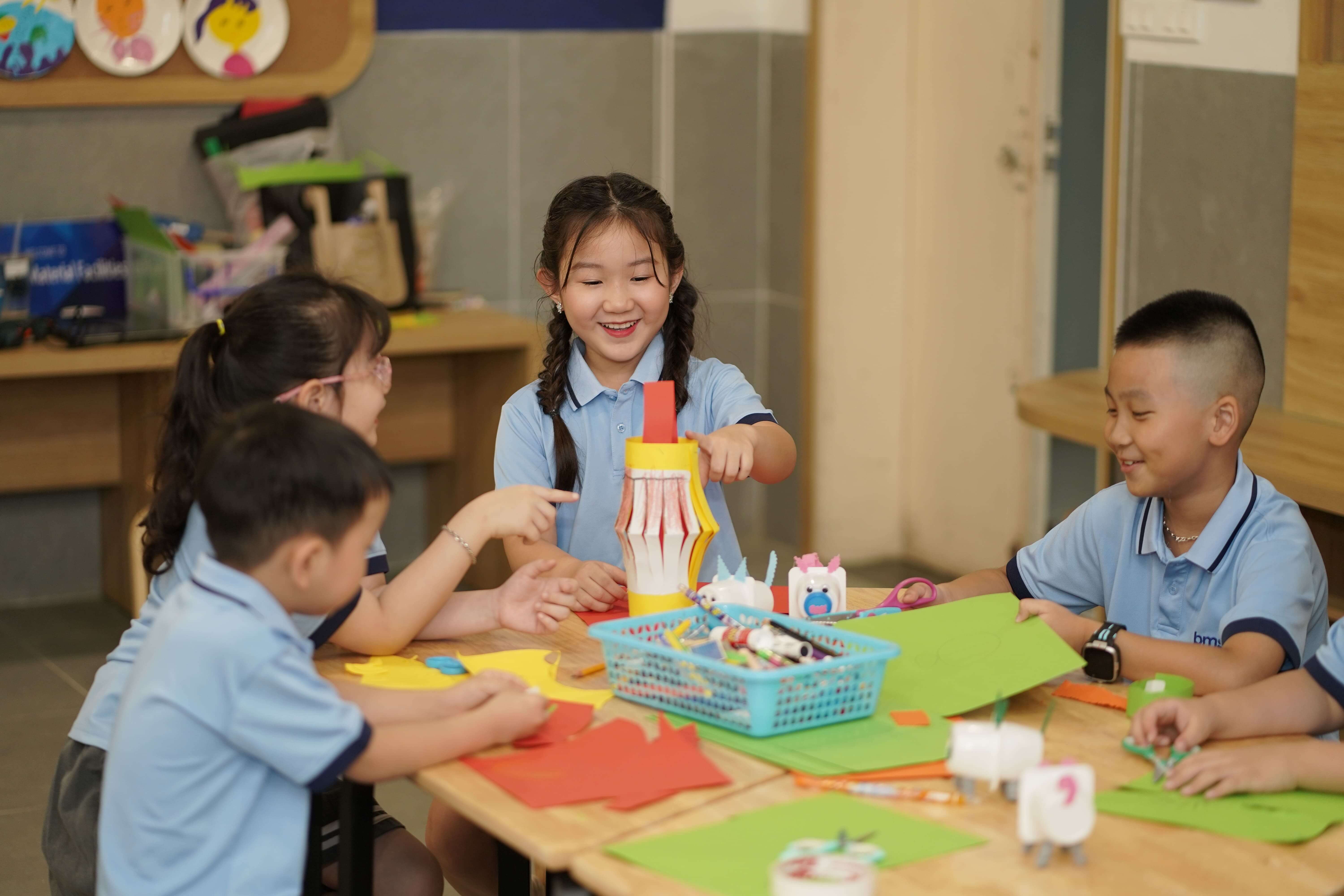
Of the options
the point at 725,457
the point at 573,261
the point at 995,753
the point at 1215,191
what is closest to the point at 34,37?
the point at 573,261

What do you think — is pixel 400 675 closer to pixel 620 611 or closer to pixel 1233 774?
pixel 620 611

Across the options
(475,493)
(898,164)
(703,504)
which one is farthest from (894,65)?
(703,504)

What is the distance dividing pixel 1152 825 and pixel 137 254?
3.30 m

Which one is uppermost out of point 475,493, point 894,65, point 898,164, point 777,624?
point 894,65

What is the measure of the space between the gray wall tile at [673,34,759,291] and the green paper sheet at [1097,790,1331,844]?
11.6 feet

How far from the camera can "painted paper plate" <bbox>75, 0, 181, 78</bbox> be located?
398 cm

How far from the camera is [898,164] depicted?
461 centimetres

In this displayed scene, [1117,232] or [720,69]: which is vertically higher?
[720,69]

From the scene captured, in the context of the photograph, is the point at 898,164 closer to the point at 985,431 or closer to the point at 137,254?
the point at 985,431

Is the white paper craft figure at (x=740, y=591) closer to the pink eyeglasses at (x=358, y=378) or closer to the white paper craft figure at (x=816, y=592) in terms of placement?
the white paper craft figure at (x=816, y=592)

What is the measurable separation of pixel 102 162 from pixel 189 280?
0.57 metres

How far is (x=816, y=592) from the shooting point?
6.01ft

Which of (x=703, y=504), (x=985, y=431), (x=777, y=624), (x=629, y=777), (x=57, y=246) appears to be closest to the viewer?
(x=629, y=777)

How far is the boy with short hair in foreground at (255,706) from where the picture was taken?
1391mm
